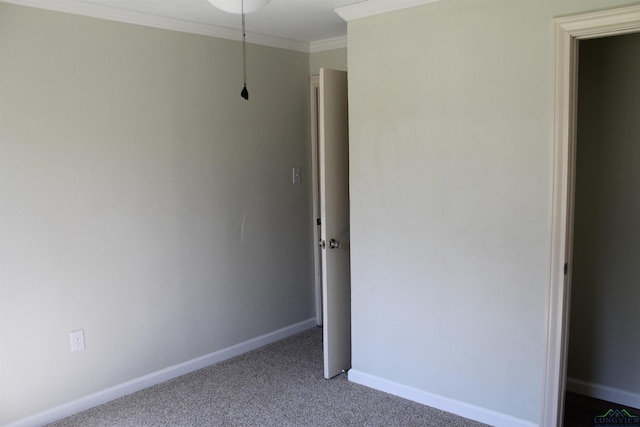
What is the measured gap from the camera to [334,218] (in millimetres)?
3359

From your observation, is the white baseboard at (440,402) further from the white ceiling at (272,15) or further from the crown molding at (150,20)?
the crown molding at (150,20)

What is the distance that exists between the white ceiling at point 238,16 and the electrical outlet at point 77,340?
175 centimetres

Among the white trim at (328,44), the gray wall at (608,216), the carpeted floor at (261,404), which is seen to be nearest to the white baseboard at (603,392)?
the gray wall at (608,216)

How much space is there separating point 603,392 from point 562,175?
4.95 ft

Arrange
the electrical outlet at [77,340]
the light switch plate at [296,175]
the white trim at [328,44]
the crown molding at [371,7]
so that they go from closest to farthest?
1. the crown molding at [371,7]
2. the electrical outlet at [77,340]
3. the white trim at [328,44]
4. the light switch plate at [296,175]

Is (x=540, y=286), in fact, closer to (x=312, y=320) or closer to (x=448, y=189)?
(x=448, y=189)

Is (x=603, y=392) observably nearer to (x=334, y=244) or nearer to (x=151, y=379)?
(x=334, y=244)

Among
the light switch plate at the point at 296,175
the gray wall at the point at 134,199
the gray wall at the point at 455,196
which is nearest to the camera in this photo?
the gray wall at the point at 455,196

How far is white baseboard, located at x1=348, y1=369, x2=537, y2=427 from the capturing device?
2755 mm

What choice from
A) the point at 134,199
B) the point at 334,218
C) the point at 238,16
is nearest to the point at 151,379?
the point at 134,199

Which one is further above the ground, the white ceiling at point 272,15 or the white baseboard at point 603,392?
the white ceiling at point 272,15

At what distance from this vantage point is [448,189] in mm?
2830

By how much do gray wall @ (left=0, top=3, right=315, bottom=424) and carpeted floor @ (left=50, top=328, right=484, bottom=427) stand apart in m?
0.20

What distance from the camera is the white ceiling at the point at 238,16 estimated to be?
2881mm
